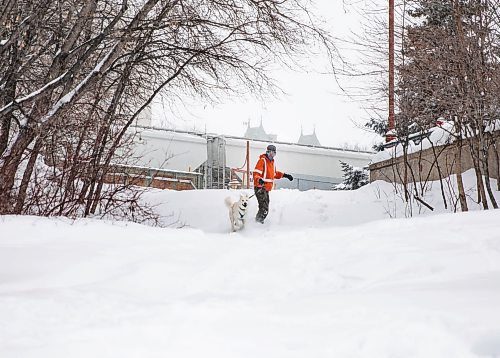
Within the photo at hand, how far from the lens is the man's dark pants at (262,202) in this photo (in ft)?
33.4

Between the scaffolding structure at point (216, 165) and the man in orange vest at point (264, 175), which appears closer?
the man in orange vest at point (264, 175)

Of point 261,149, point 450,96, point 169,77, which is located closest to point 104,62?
point 169,77

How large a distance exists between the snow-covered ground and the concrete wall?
15.0 ft

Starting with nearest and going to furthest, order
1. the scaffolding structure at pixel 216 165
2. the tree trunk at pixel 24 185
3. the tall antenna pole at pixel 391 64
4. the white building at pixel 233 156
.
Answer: the tree trunk at pixel 24 185, the tall antenna pole at pixel 391 64, the scaffolding structure at pixel 216 165, the white building at pixel 233 156

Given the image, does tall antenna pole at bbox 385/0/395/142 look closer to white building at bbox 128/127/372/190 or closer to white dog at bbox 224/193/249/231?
white dog at bbox 224/193/249/231

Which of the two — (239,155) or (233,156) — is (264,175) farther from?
(239,155)

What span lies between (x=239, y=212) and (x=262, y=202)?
0.64 metres

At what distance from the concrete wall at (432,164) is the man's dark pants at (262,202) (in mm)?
3339

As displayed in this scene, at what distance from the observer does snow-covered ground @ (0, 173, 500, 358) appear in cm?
226

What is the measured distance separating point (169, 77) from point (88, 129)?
2.34 meters

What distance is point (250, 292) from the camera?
3.42 m

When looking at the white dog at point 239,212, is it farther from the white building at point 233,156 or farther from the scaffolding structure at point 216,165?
the scaffolding structure at point 216,165

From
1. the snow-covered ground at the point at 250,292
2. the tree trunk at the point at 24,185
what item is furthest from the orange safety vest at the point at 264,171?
the tree trunk at the point at 24,185

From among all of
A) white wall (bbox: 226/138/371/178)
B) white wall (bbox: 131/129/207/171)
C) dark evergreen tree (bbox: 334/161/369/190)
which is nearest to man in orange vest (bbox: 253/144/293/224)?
dark evergreen tree (bbox: 334/161/369/190)
